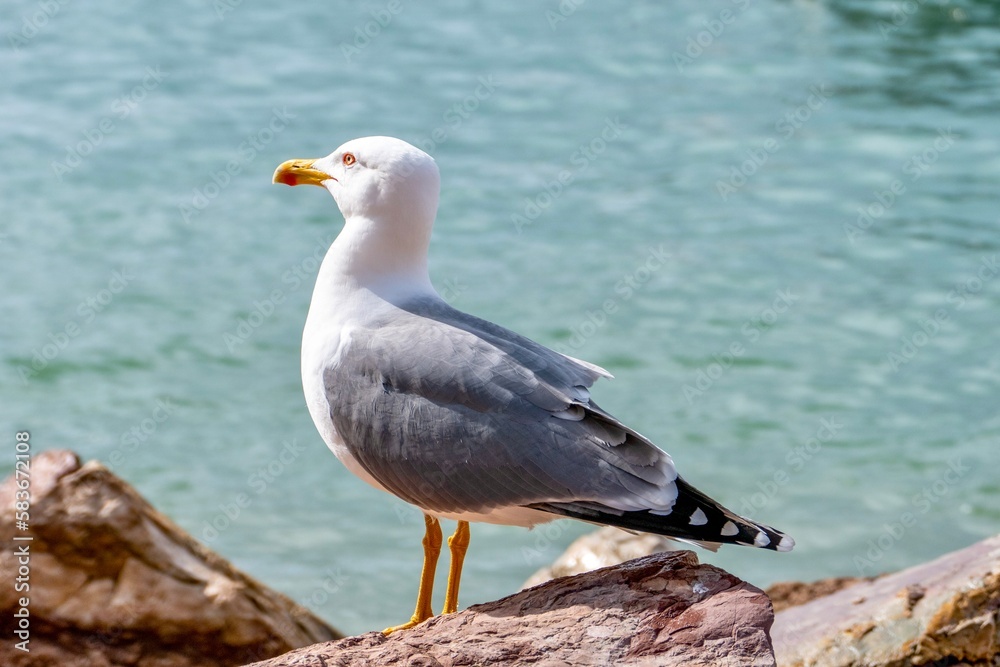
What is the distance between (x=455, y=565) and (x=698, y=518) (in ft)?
3.47

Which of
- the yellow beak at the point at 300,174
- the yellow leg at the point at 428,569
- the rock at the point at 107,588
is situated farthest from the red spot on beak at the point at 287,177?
the rock at the point at 107,588

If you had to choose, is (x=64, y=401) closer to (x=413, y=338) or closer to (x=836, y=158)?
(x=413, y=338)

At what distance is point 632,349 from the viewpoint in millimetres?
11094

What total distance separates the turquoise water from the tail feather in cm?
467

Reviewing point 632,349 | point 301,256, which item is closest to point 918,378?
point 632,349

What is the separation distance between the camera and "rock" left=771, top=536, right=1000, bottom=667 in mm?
5027

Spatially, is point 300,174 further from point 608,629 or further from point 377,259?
point 608,629

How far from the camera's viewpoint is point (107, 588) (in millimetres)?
5516

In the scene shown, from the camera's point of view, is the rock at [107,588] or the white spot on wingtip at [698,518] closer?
the white spot on wingtip at [698,518]

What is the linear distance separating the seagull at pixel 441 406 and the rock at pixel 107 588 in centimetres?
139

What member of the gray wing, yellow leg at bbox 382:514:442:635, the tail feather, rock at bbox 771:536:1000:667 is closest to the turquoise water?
rock at bbox 771:536:1000:667

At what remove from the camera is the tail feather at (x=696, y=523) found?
377cm

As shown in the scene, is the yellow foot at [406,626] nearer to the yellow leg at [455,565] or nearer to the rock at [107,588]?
the yellow leg at [455,565]

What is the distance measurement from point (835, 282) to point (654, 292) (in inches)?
65.4
